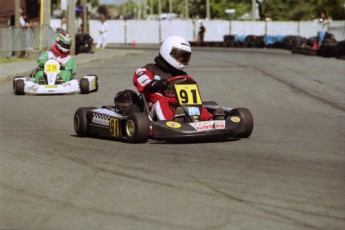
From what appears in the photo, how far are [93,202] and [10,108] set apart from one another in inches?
354

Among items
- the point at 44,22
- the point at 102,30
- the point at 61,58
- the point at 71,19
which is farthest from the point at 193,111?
the point at 102,30

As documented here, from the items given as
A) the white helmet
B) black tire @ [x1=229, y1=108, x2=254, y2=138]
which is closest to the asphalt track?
black tire @ [x1=229, y1=108, x2=254, y2=138]

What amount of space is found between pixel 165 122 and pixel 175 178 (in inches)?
98.2

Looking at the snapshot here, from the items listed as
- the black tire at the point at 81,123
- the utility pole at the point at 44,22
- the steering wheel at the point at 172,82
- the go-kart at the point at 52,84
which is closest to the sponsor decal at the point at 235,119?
the steering wheel at the point at 172,82

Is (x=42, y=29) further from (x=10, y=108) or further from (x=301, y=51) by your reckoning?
(x=10, y=108)

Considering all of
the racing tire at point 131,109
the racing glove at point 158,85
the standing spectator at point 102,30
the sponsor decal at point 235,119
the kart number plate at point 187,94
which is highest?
the racing glove at point 158,85

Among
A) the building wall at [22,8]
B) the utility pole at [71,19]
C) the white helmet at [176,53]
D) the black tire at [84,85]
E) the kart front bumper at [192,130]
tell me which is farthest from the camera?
the building wall at [22,8]

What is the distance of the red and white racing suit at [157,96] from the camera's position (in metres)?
10.9

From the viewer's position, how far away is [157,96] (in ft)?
36.6

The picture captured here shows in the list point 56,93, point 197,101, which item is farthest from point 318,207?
point 56,93

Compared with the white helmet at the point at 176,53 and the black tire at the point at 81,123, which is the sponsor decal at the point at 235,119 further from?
the black tire at the point at 81,123

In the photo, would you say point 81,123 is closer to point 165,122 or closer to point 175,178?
point 165,122

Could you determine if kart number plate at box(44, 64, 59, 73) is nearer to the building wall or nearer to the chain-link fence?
the chain-link fence

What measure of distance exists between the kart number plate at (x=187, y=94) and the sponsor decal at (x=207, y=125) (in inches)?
19.6
